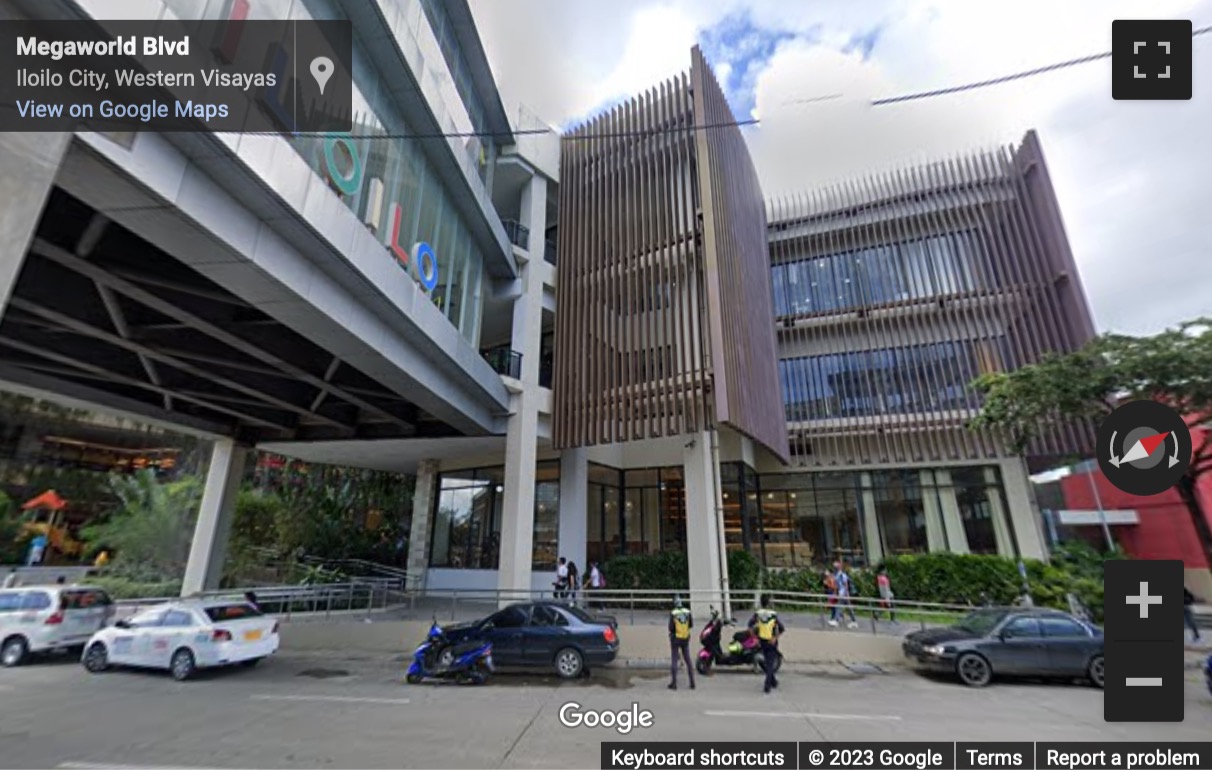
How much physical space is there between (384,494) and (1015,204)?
102ft

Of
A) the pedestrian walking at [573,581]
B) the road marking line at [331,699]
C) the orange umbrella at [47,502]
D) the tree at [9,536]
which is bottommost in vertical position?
the road marking line at [331,699]

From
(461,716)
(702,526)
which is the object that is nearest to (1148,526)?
(702,526)

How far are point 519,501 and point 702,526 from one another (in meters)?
5.50

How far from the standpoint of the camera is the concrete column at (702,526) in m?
13.9

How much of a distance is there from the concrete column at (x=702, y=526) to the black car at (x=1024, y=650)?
5.08 m

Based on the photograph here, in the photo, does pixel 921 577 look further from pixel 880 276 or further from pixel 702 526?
pixel 880 276

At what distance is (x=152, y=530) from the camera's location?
22172 mm

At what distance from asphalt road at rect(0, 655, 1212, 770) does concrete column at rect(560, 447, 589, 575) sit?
22.7 feet

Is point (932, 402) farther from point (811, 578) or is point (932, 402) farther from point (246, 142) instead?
point (246, 142)

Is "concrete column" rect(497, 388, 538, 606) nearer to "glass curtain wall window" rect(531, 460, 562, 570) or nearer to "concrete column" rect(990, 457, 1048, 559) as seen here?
"glass curtain wall window" rect(531, 460, 562, 570)

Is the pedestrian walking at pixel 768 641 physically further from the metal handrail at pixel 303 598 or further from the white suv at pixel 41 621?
the white suv at pixel 41 621

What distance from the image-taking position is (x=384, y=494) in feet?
82.6

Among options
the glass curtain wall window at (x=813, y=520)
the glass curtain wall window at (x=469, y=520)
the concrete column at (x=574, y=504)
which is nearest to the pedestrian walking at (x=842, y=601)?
the glass curtain wall window at (x=813, y=520)

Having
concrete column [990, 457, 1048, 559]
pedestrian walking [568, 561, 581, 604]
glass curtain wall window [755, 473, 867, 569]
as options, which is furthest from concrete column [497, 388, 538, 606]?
concrete column [990, 457, 1048, 559]
